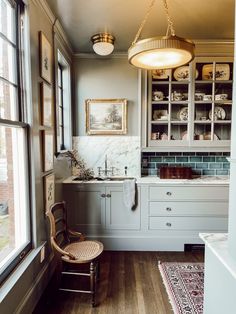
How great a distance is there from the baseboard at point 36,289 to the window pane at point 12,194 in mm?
346

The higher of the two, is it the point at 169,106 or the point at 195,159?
the point at 169,106

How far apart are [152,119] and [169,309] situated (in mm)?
2226

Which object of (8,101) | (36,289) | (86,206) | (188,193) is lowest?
(36,289)

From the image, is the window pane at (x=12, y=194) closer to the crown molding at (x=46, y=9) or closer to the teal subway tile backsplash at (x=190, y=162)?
the crown molding at (x=46, y=9)

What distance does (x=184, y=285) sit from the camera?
2301mm

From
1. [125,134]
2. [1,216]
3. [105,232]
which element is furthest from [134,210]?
[1,216]

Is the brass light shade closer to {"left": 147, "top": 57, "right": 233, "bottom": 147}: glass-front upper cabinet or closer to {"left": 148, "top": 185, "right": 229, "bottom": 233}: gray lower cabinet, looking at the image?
{"left": 147, "top": 57, "right": 233, "bottom": 147}: glass-front upper cabinet

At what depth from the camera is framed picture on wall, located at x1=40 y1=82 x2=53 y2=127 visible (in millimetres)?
2223

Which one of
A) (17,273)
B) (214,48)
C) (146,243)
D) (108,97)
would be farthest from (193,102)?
(17,273)

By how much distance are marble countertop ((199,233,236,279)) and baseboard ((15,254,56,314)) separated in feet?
4.55

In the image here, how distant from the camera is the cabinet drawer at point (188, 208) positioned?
3053mm

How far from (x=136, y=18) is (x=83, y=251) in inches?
93.7

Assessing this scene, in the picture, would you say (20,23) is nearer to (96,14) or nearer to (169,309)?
(96,14)

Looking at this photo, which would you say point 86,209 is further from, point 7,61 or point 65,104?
point 7,61
